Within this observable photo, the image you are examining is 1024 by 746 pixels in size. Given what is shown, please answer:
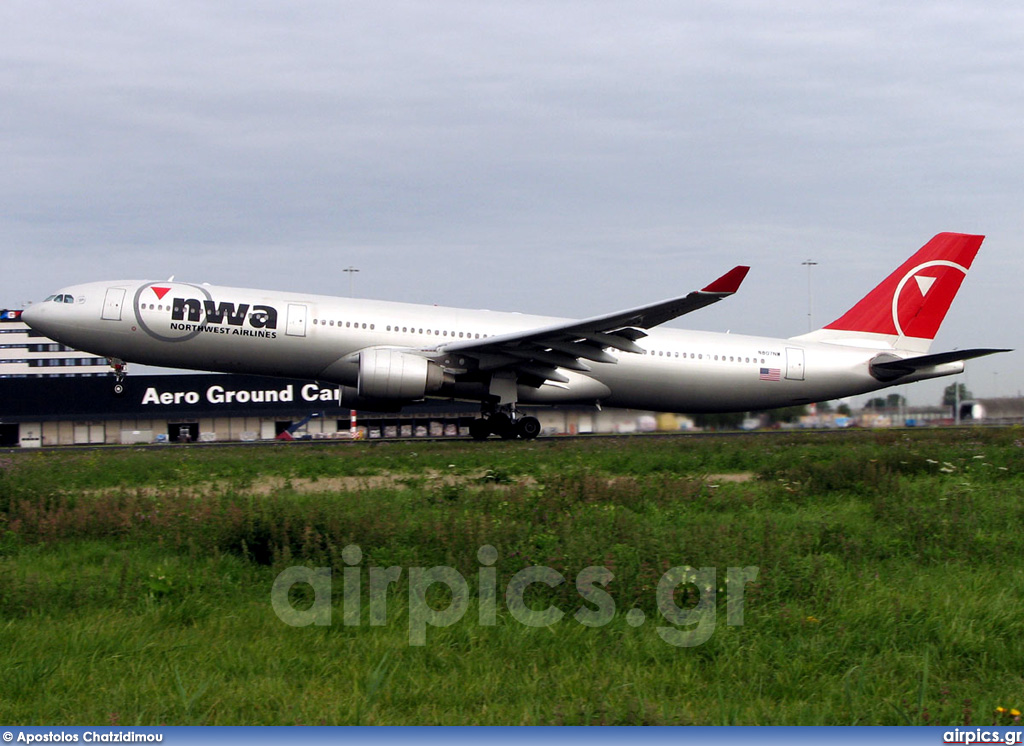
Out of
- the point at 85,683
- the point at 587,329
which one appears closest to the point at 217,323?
the point at 587,329

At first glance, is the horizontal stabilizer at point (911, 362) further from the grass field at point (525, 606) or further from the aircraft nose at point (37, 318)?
the aircraft nose at point (37, 318)

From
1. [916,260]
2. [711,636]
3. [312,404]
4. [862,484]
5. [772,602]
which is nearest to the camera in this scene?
[711,636]

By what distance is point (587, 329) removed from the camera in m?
20.9

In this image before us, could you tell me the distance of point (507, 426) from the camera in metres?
22.6

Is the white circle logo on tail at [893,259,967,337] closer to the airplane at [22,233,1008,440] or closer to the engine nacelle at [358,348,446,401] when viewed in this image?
the airplane at [22,233,1008,440]

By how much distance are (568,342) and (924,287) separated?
38.5 feet

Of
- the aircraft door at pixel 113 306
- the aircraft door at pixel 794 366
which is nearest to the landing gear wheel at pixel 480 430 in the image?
the aircraft door at pixel 794 366

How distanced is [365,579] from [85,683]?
8.05ft

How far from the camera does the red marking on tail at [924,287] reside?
2605 centimetres

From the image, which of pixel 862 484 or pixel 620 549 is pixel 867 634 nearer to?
pixel 620 549

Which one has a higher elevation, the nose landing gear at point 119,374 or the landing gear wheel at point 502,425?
the nose landing gear at point 119,374

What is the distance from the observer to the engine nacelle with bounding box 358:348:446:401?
20641 millimetres

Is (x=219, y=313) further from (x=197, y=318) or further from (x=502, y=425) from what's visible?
(x=502, y=425)

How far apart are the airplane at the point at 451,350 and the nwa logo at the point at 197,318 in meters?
0.02
